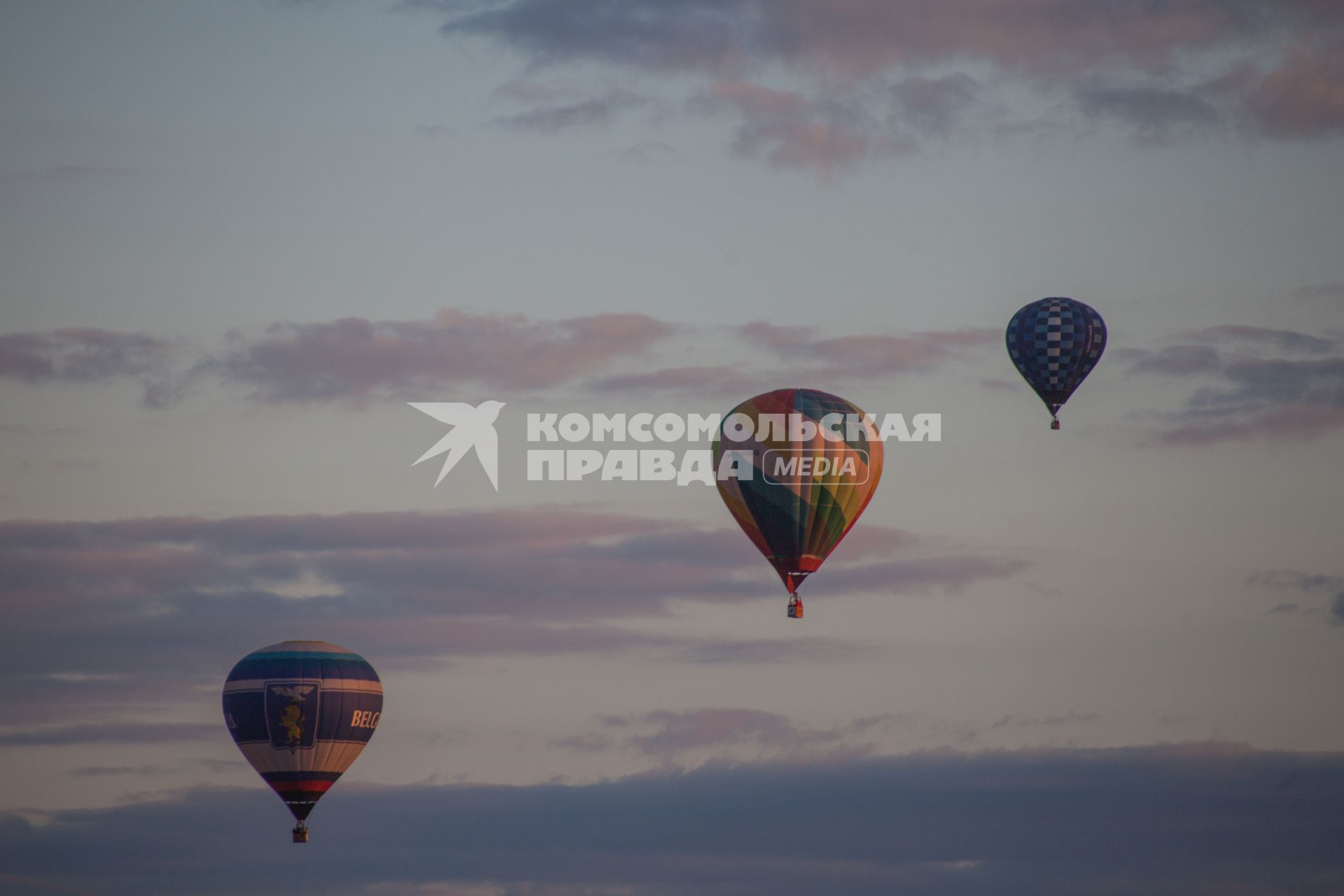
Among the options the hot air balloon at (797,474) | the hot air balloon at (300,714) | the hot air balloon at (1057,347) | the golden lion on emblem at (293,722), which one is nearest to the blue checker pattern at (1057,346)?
the hot air balloon at (1057,347)

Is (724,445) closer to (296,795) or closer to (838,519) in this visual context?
(838,519)

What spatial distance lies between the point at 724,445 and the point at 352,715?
1852 cm

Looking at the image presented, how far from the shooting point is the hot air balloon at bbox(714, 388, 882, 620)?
9494cm

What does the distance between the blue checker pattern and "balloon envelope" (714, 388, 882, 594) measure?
10018 millimetres

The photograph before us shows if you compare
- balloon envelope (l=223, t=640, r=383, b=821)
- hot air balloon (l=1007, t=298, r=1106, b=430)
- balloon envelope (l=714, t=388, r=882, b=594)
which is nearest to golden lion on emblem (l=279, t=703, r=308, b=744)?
balloon envelope (l=223, t=640, r=383, b=821)

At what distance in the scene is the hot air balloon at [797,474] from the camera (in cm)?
9494

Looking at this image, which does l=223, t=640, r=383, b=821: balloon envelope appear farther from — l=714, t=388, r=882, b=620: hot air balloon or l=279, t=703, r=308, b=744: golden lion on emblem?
l=714, t=388, r=882, b=620: hot air balloon

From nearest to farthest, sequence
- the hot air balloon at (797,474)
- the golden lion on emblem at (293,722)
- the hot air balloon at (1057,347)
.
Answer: the hot air balloon at (797,474) → the golden lion on emblem at (293,722) → the hot air balloon at (1057,347)

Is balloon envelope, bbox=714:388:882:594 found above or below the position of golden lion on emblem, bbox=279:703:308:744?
above

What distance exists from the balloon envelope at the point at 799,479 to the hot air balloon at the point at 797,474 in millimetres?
27

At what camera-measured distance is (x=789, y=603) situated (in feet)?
311

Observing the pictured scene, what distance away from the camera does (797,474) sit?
3738 inches

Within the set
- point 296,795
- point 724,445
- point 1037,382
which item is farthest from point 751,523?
point 296,795

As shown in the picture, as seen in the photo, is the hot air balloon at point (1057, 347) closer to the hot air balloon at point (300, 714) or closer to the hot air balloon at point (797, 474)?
the hot air balloon at point (797, 474)
